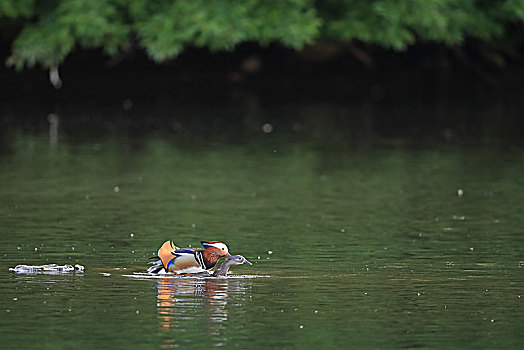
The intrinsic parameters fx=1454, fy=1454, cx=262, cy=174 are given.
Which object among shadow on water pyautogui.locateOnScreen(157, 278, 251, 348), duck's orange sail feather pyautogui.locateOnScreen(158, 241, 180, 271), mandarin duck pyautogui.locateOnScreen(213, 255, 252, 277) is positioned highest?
duck's orange sail feather pyautogui.locateOnScreen(158, 241, 180, 271)

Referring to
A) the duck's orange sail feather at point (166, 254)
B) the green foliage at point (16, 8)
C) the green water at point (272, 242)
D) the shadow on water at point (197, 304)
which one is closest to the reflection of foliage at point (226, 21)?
the green foliage at point (16, 8)

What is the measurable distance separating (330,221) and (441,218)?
1255mm

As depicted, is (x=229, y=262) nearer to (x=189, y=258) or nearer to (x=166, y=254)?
(x=189, y=258)

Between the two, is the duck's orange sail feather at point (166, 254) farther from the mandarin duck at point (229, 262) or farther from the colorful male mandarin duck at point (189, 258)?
the mandarin duck at point (229, 262)

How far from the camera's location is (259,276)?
11.7 metres

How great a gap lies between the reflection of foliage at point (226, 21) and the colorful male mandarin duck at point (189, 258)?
1838 centimetres

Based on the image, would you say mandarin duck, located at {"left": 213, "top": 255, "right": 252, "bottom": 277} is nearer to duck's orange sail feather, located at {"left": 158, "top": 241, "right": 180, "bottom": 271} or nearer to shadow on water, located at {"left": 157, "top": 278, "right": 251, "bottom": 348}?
shadow on water, located at {"left": 157, "top": 278, "right": 251, "bottom": 348}

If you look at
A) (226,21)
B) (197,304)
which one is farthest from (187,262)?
(226,21)

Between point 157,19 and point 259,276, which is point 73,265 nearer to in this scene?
point 259,276

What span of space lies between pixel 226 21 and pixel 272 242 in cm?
1706

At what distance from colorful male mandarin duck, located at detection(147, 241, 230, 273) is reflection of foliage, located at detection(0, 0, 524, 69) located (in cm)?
1838

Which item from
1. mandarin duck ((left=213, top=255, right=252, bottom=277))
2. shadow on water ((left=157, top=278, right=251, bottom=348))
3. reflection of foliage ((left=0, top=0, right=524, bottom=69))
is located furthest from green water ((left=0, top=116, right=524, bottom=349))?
reflection of foliage ((left=0, top=0, right=524, bottom=69))

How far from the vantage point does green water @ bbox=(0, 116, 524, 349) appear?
9625 millimetres

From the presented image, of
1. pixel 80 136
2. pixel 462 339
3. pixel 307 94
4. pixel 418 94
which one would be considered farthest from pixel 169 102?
pixel 462 339
